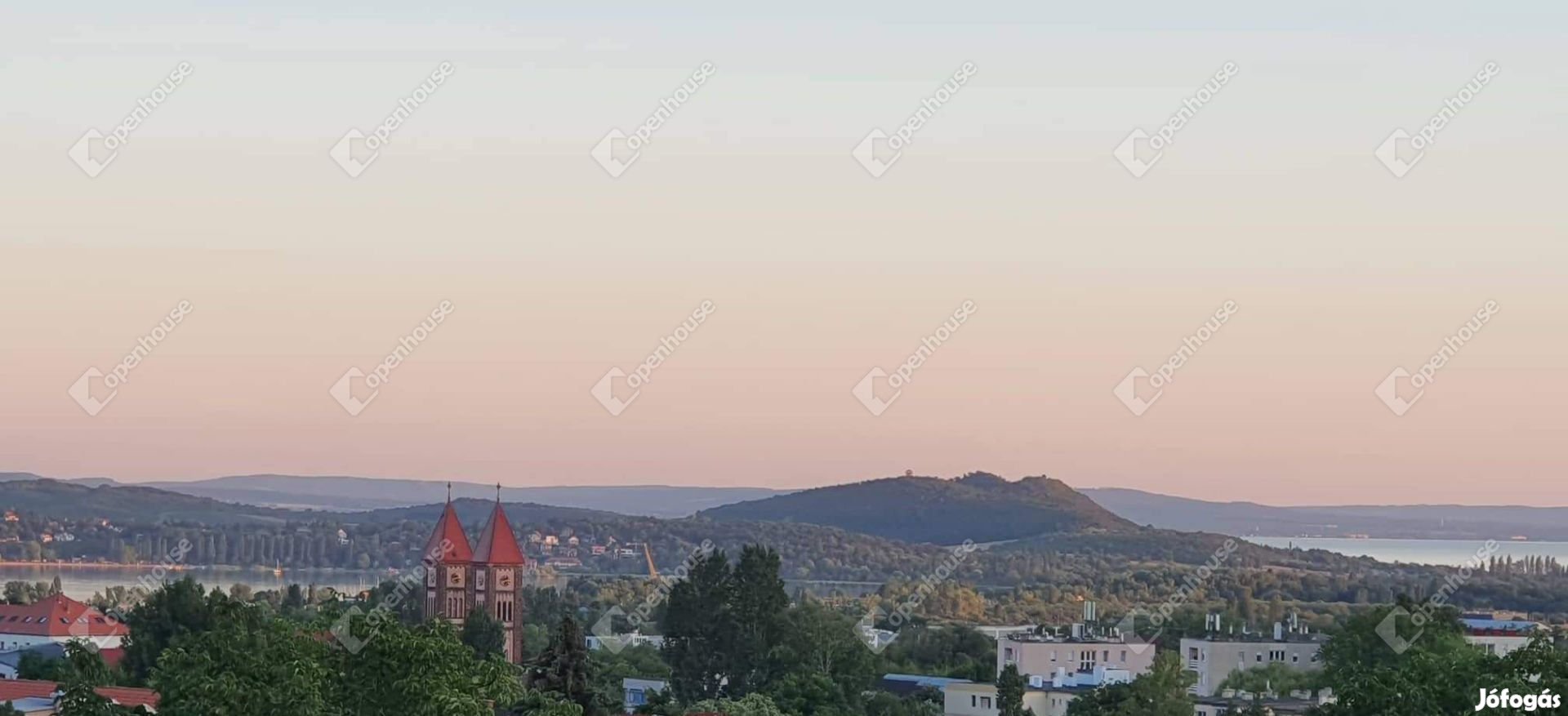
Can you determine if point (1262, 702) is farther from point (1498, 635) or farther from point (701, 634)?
point (1498, 635)

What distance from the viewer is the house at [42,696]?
51.3 metres

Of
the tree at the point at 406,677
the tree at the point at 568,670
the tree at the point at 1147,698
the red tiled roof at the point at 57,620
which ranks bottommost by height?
the red tiled roof at the point at 57,620

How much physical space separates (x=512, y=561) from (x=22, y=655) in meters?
24.5

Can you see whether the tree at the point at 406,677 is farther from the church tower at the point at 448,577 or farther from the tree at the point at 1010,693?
the church tower at the point at 448,577

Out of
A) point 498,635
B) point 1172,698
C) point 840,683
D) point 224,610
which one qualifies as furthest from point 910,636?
point 224,610

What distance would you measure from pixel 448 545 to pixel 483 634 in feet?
54.6

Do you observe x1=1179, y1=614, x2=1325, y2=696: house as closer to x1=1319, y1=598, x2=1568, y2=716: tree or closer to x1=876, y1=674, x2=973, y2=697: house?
x1=876, y1=674, x2=973, y2=697: house

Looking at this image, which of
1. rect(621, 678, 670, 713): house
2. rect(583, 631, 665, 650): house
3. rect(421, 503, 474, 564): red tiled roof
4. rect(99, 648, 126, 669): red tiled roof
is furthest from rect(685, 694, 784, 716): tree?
rect(583, 631, 665, 650): house

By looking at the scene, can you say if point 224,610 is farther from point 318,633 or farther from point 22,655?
point 22,655

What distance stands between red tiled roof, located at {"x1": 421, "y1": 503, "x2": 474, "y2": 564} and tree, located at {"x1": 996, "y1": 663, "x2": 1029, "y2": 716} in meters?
32.1

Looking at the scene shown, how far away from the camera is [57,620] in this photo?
114 metres

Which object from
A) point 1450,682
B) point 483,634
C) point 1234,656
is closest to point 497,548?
point 483,634

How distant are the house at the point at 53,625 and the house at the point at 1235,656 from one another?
45.3 meters

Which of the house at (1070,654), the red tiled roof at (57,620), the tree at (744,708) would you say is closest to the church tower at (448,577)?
the red tiled roof at (57,620)
